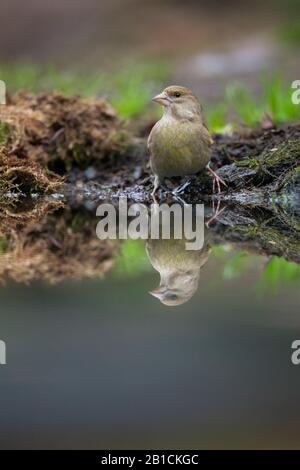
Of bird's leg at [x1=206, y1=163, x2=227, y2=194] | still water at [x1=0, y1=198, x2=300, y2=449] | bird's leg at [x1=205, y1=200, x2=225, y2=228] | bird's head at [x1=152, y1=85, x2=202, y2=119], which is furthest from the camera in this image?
bird's leg at [x1=206, y1=163, x2=227, y2=194]

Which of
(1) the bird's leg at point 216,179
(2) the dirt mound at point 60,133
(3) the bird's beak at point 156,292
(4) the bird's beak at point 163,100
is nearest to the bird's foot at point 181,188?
(1) the bird's leg at point 216,179

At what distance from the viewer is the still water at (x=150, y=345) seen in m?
2.77

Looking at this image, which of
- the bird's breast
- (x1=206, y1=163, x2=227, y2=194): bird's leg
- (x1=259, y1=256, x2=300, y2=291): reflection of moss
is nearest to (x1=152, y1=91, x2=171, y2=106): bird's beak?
the bird's breast

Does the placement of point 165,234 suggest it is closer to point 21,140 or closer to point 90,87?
point 21,140

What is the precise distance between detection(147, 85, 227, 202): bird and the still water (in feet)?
5.26

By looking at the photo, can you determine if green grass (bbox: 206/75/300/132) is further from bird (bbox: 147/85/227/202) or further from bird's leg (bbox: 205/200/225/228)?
bird's leg (bbox: 205/200/225/228)

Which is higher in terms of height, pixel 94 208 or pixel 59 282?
pixel 94 208

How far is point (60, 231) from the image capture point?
5.75m

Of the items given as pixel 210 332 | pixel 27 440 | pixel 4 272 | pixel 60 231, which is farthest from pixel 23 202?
pixel 27 440

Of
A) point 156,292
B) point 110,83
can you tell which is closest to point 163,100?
point 156,292

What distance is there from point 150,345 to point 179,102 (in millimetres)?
3773

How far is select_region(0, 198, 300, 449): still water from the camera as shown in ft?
9.08

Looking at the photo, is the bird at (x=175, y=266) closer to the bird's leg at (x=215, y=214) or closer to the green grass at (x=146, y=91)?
the bird's leg at (x=215, y=214)

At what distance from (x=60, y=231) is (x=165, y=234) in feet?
2.21
